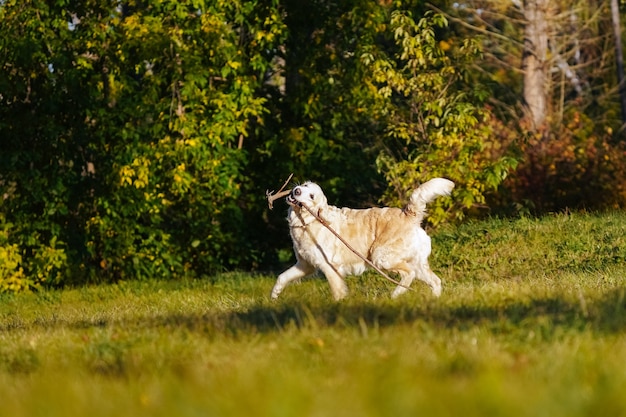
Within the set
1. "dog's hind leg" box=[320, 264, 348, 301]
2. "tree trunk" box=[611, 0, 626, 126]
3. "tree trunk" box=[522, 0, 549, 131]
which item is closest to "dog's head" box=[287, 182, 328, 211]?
"dog's hind leg" box=[320, 264, 348, 301]

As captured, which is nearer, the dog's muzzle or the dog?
the dog's muzzle

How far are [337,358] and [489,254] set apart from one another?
29.0 feet

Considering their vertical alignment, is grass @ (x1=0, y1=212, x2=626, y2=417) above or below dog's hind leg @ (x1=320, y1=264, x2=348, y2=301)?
above

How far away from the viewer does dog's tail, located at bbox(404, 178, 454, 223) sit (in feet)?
32.0

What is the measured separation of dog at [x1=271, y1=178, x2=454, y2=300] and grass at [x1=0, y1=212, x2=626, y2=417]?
6.46 feet

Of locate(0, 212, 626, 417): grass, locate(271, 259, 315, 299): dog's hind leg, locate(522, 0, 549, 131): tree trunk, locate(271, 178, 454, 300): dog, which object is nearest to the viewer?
locate(0, 212, 626, 417): grass

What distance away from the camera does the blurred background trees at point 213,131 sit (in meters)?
16.2

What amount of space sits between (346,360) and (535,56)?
748 inches

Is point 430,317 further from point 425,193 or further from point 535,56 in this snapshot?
point 535,56

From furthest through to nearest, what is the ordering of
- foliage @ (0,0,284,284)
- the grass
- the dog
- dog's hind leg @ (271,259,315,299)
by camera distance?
foliage @ (0,0,284,284)
dog's hind leg @ (271,259,315,299)
the dog
the grass

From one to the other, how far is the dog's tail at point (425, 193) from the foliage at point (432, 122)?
6049 millimetres

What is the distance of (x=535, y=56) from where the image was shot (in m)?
23.3

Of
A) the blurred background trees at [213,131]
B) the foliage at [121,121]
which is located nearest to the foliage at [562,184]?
the blurred background trees at [213,131]

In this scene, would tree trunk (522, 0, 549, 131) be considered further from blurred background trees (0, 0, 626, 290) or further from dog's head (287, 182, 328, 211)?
dog's head (287, 182, 328, 211)
